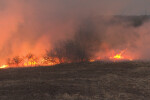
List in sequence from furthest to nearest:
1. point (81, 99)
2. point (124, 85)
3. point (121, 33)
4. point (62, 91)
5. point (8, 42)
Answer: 1. point (121, 33)
2. point (8, 42)
3. point (124, 85)
4. point (62, 91)
5. point (81, 99)

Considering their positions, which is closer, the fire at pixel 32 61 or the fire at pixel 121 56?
the fire at pixel 32 61

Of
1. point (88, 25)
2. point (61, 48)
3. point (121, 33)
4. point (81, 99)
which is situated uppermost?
point (88, 25)

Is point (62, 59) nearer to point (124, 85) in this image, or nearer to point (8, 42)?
point (8, 42)

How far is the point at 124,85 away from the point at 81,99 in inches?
148

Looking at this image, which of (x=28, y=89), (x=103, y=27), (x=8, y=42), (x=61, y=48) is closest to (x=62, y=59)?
(x=61, y=48)

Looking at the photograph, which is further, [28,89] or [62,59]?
[62,59]

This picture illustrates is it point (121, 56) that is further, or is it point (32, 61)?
point (121, 56)

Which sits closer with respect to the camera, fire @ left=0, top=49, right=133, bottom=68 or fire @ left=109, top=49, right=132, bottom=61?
fire @ left=0, top=49, right=133, bottom=68

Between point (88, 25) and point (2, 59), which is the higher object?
point (88, 25)

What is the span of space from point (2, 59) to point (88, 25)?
611 inches

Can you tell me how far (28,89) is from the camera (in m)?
9.27

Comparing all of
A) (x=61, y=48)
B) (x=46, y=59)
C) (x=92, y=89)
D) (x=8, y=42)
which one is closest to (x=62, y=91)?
(x=92, y=89)

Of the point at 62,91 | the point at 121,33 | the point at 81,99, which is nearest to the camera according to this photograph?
the point at 81,99

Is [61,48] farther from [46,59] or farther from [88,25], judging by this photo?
[88,25]
